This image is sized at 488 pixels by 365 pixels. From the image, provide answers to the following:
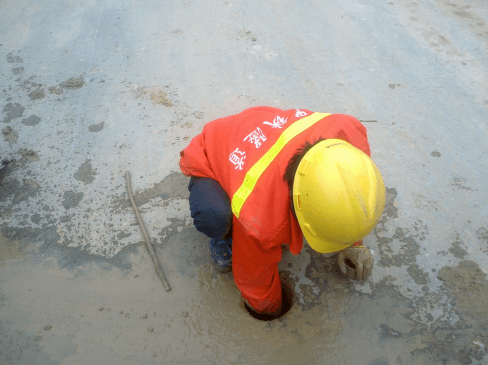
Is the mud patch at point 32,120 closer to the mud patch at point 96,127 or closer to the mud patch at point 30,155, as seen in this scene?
the mud patch at point 30,155

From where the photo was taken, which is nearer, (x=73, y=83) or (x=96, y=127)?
(x=96, y=127)

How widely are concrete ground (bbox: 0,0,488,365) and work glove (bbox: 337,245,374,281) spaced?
3.2 inches

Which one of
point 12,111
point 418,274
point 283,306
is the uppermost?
point 12,111

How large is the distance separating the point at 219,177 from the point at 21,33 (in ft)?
9.49

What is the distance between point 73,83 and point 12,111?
0.50 m

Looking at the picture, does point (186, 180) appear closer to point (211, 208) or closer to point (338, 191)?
point (211, 208)

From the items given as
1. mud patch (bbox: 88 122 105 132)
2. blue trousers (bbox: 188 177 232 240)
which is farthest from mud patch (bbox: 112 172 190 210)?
mud patch (bbox: 88 122 105 132)

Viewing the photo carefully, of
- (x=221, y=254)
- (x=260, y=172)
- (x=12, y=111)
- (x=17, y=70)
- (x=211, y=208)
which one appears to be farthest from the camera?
(x=17, y=70)

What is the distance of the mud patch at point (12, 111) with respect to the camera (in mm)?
2501

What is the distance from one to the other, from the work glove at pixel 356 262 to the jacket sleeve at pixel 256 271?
0.38 meters

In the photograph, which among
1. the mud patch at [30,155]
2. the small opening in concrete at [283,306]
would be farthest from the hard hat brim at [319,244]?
the mud patch at [30,155]

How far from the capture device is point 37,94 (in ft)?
8.75

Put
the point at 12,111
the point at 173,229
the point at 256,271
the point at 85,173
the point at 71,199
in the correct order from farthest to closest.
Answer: the point at 12,111, the point at 85,173, the point at 71,199, the point at 173,229, the point at 256,271


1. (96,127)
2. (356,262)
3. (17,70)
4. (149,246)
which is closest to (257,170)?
(356,262)
